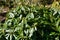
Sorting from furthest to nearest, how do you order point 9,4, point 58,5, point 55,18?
1. point 9,4
2. point 58,5
3. point 55,18

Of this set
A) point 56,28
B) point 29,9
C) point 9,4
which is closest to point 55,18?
point 56,28

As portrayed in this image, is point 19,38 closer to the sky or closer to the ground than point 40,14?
closer to the ground

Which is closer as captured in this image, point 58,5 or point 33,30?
point 33,30

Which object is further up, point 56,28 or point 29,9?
point 29,9

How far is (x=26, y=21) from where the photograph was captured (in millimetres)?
4117

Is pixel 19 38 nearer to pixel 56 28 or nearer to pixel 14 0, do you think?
pixel 56 28

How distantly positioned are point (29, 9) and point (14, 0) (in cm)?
249

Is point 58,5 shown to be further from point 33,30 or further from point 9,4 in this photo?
point 9,4

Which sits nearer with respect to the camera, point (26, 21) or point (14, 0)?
point (26, 21)

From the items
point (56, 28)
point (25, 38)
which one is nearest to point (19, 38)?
point (25, 38)

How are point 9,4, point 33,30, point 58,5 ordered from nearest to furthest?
point 33,30
point 58,5
point 9,4

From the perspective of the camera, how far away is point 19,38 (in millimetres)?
4035

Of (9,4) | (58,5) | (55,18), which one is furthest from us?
(9,4)

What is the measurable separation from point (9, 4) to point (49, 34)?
3042 mm
